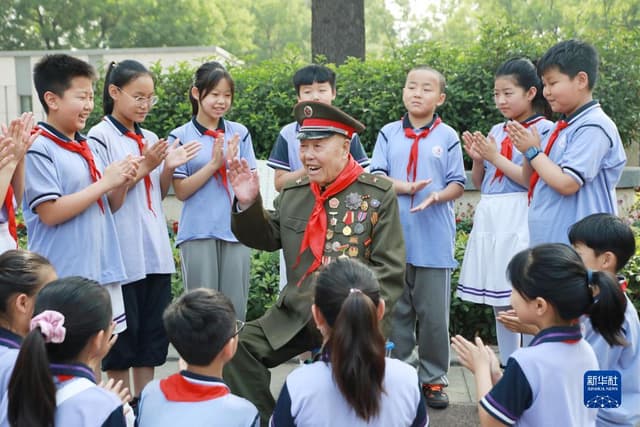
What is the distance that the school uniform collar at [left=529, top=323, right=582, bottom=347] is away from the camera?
8.34 ft

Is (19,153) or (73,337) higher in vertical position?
(19,153)

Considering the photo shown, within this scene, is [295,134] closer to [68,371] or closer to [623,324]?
[623,324]

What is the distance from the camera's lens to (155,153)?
3922 millimetres

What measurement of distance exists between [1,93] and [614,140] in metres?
16.8

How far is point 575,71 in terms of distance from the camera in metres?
3.76

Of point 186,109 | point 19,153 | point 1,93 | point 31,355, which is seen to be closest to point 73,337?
point 31,355

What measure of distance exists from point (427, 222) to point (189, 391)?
2337mm

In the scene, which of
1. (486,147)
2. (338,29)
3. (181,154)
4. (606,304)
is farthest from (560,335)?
(338,29)

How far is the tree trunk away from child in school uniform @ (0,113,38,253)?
6.02 metres

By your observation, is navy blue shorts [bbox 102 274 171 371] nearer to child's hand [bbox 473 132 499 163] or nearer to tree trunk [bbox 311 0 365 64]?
child's hand [bbox 473 132 499 163]

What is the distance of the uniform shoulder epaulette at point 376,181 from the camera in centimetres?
367

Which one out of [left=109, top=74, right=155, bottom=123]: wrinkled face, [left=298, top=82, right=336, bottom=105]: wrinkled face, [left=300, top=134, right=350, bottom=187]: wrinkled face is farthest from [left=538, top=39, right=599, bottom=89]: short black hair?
[left=109, top=74, right=155, bottom=123]: wrinkled face

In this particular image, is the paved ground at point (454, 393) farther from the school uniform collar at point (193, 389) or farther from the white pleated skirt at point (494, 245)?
the school uniform collar at point (193, 389)

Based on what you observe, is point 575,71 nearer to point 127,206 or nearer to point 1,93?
point 127,206
